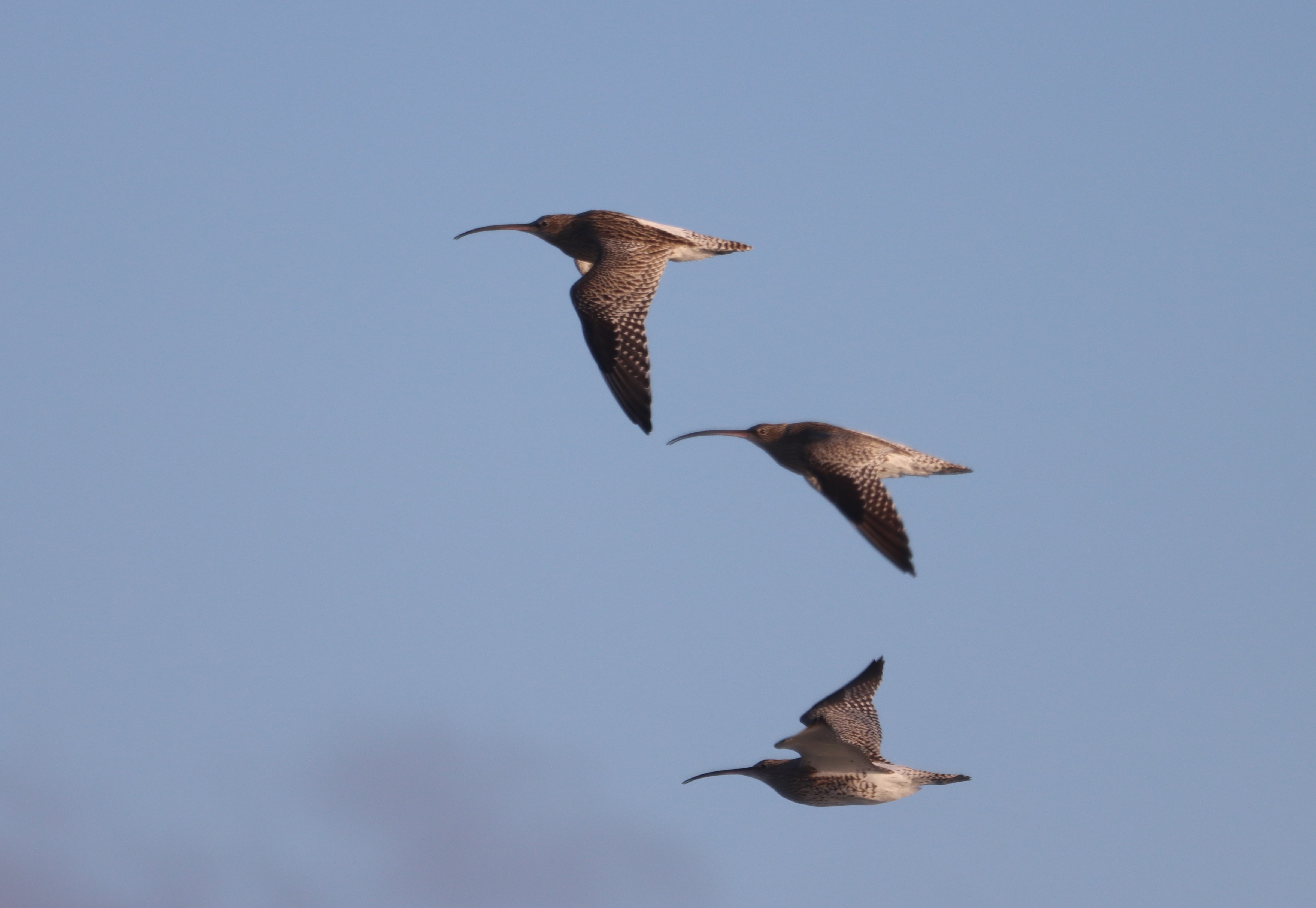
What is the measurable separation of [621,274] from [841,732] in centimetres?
Answer: 603

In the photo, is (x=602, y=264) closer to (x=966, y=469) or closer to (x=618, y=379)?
(x=618, y=379)

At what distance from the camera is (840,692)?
25.3 meters

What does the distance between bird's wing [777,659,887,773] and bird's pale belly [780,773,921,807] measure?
117 mm

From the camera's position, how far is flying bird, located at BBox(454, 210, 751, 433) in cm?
2355

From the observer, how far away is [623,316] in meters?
24.2

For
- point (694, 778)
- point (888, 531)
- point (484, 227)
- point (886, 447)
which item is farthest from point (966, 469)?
point (484, 227)

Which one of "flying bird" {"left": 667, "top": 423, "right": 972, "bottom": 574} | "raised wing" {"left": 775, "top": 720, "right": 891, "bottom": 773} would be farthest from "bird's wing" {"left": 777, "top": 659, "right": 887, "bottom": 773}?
"flying bird" {"left": 667, "top": 423, "right": 972, "bottom": 574}

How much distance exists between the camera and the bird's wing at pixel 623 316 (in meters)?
23.4

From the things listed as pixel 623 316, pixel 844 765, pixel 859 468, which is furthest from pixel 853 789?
pixel 623 316

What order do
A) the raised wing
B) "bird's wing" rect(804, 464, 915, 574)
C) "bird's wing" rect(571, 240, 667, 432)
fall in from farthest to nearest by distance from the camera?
the raised wing < "bird's wing" rect(571, 240, 667, 432) < "bird's wing" rect(804, 464, 915, 574)

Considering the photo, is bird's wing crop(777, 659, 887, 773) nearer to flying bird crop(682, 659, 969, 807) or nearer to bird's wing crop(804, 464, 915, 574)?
flying bird crop(682, 659, 969, 807)

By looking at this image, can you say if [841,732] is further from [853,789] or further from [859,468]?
[859,468]

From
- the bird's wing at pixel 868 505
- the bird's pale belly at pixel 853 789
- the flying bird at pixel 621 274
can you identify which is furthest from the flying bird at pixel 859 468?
the bird's pale belly at pixel 853 789

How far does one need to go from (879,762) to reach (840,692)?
121 cm
